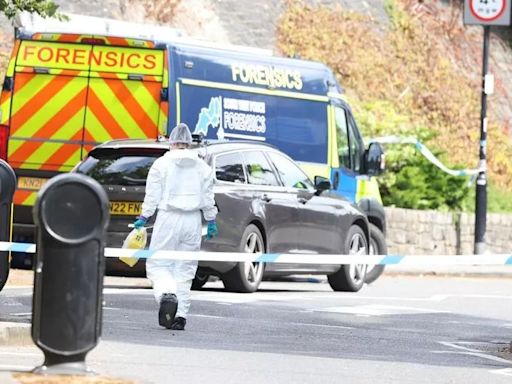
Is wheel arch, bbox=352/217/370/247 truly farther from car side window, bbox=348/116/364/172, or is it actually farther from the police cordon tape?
the police cordon tape

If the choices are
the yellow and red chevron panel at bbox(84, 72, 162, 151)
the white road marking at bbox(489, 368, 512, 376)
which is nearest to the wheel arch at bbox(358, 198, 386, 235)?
the yellow and red chevron panel at bbox(84, 72, 162, 151)

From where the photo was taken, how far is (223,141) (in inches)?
763

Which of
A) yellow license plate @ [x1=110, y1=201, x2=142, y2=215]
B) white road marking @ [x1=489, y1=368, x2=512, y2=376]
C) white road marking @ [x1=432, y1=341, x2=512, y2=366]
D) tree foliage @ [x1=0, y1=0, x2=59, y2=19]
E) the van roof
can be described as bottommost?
white road marking @ [x1=489, y1=368, x2=512, y2=376]

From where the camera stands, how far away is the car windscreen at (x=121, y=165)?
1873cm

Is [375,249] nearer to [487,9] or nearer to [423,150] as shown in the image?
[423,150]

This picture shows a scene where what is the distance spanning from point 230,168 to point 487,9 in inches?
489

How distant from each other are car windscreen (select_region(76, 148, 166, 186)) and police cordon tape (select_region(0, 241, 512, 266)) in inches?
150

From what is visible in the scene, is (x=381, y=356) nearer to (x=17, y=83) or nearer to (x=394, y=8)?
(x=17, y=83)

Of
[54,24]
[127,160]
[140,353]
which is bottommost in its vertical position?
[140,353]

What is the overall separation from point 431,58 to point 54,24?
1451 centimetres

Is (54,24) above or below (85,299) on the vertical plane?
above

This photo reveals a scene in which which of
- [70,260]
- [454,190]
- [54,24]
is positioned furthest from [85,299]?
[454,190]

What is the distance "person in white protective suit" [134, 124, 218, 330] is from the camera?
14.9 m

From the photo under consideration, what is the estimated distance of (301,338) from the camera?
14.2m
